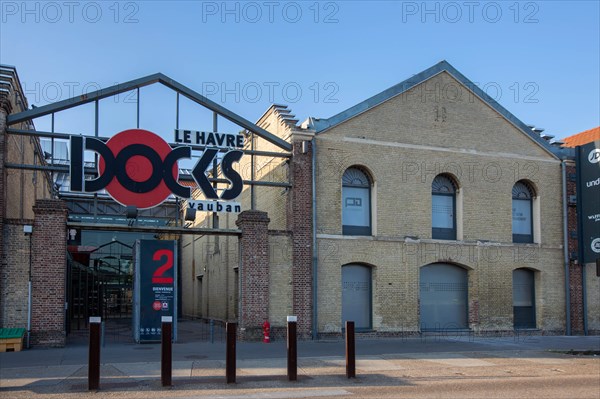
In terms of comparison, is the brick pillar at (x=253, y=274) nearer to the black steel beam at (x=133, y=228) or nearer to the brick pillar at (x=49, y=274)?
the black steel beam at (x=133, y=228)

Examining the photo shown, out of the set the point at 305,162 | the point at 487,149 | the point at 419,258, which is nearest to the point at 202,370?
the point at 305,162

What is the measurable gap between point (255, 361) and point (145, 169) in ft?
26.1

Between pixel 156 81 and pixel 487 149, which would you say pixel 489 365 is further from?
pixel 156 81

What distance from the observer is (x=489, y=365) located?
54.3 feet

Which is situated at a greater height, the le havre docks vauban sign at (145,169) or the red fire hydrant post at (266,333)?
the le havre docks vauban sign at (145,169)

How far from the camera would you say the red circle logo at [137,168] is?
834 inches

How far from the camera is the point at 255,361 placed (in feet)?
54.6

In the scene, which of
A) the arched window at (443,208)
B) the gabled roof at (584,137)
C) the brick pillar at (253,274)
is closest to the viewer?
the brick pillar at (253,274)

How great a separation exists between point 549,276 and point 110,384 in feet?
65.0

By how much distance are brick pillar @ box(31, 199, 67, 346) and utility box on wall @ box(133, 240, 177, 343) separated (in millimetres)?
2429

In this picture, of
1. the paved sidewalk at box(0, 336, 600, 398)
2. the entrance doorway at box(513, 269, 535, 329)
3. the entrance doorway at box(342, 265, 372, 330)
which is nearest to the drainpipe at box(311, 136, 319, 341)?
the paved sidewalk at box(0, 336, 600, 398)

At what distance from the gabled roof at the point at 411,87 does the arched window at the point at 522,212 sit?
6.47 ft

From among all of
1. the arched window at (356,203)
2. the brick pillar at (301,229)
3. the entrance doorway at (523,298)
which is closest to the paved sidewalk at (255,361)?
the brick pillar at (301,229)

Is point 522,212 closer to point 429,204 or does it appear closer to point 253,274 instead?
point 429,204
